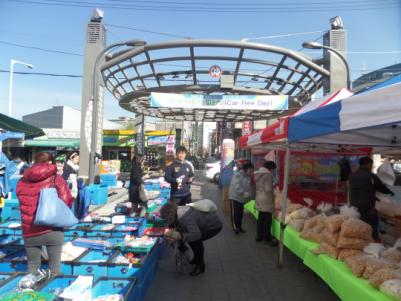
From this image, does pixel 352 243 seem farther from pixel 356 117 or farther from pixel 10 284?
pixel 10 284

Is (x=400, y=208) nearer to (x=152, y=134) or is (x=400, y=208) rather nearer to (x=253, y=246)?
(x=253, y=246)

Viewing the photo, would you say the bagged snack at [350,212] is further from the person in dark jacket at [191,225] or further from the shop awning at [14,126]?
the shop awning at [14,126]

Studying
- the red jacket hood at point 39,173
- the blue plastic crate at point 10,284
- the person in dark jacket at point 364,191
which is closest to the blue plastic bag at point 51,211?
the red jacket hood at point 39,173

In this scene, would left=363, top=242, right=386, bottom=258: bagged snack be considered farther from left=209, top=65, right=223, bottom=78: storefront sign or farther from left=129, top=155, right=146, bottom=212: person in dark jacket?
left=209, top=65, right=223, bottom=78: storefront sign

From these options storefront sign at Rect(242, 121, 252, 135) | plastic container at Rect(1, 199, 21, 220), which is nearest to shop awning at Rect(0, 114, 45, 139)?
plastic container at Rect(1, 199, 21, 220)

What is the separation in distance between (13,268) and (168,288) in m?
1.89

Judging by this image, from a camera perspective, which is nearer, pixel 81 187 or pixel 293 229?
pixel 293 229

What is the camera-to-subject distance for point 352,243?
13.1ft

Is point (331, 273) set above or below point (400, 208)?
below

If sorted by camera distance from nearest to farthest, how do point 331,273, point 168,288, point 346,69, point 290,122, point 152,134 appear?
point 331,273, point 168,288, point 290,122, point 346,69, point 152,134

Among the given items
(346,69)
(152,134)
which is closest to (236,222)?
(346,69)

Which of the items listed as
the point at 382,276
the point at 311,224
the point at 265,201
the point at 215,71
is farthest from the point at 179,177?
the point at 215,71

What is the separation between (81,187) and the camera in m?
7.98

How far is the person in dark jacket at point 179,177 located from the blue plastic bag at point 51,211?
314 centimetres
